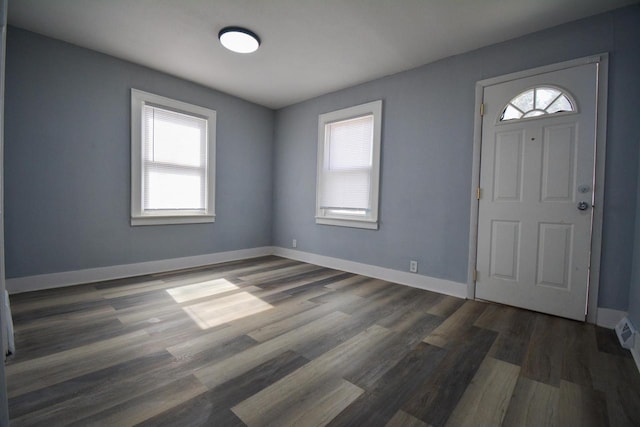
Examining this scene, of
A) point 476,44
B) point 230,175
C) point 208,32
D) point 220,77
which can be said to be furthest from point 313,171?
point 476,44

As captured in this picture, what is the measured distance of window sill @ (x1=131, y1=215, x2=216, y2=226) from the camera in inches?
136

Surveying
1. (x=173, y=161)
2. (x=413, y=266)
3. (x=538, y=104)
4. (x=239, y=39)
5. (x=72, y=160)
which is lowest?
(x=413, y=266)

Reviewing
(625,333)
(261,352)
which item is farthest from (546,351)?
(261,352)

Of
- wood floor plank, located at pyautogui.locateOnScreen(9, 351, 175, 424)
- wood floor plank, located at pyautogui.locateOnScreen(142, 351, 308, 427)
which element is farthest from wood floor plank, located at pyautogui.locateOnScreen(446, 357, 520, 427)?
wood floor plank, located at pyautogui.locateOnScreen(9, 351, 175, 424)

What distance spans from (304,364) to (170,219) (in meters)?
2.95

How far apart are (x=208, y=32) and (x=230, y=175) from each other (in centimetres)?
211

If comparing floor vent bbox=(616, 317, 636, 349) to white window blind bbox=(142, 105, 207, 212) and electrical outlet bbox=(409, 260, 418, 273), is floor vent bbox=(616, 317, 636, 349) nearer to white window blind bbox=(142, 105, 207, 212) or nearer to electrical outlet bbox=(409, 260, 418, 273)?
electrical outlet bbox=(409, 260, 418, 273)

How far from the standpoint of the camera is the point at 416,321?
2330 mm

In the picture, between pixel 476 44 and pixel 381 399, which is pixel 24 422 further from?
pixel 476 44

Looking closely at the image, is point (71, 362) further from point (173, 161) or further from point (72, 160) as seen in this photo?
point (173, 161)

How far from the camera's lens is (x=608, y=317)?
88.4 inches

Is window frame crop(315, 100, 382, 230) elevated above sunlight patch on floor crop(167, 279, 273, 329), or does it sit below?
above

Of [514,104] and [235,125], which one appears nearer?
[514,104]

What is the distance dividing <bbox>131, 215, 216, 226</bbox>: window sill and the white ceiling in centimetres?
190
